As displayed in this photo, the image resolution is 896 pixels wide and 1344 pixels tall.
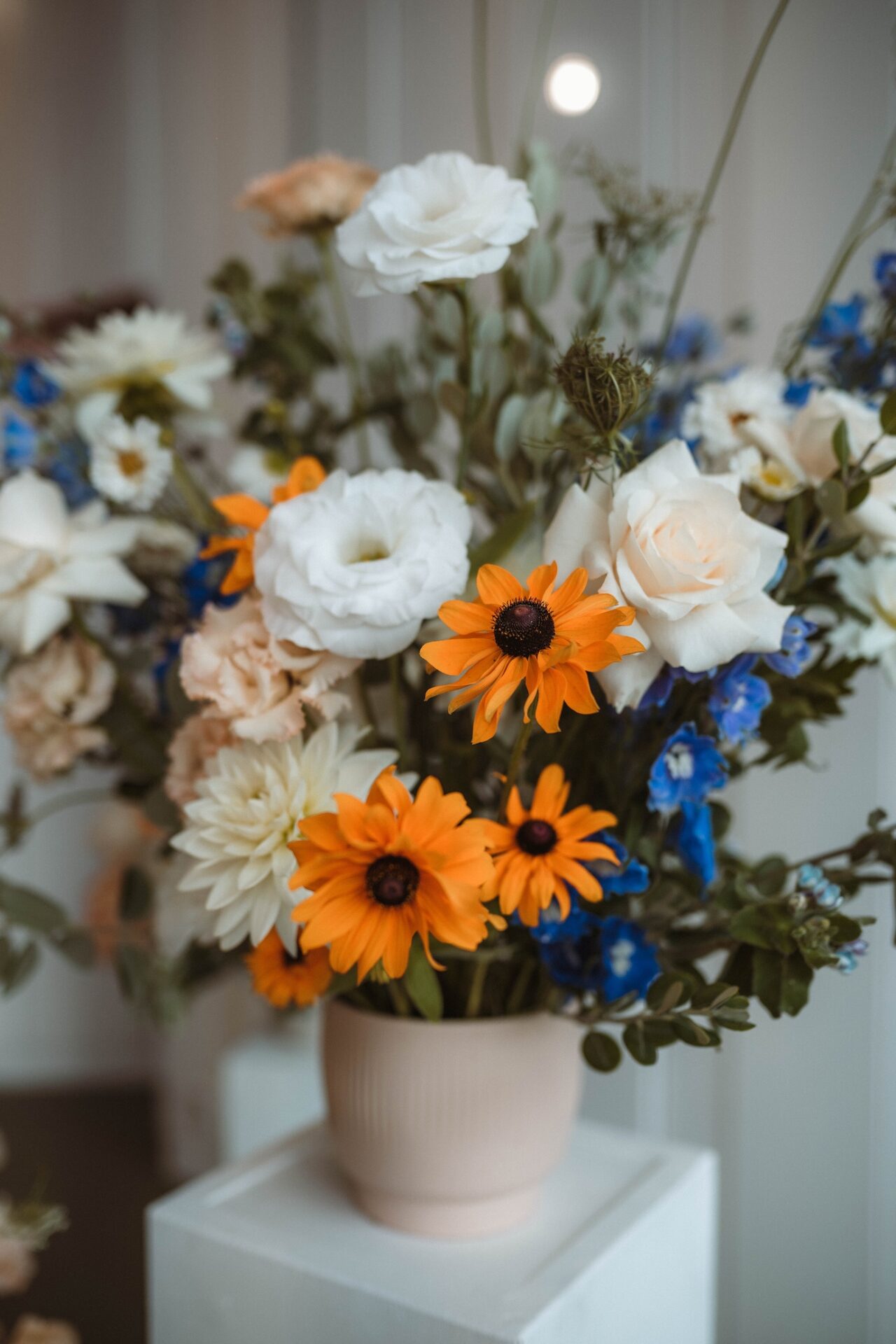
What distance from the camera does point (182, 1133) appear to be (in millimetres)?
1827

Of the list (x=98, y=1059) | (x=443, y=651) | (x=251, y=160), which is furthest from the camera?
(x=98, y=1059)

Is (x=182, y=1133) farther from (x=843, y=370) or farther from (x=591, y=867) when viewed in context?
(x=843, y=370)

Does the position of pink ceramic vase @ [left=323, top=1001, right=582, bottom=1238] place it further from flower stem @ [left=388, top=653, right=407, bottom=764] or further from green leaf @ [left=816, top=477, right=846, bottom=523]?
green leaf @ [left=816, top=477, right=846, bottom=523]

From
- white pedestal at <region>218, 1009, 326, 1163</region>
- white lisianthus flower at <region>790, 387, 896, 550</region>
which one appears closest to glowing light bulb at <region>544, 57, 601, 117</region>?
white lisianthus flower at <region>790, 387, 896, 550</region>

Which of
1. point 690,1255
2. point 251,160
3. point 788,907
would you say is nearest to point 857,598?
point 788,907

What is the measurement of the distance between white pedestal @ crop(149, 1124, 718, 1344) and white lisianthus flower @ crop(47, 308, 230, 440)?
0.57 meters

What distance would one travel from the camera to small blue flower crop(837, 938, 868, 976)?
1.77ft

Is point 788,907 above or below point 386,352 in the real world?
below

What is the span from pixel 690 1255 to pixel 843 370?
0.66 metres

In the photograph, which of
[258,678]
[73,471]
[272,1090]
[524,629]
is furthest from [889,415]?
[272,1090]

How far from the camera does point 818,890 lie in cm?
56

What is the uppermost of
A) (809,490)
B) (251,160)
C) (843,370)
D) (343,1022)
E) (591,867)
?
(251,160)

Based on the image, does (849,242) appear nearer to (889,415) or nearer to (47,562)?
(889,415)

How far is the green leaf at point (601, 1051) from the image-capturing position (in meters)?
0.62
